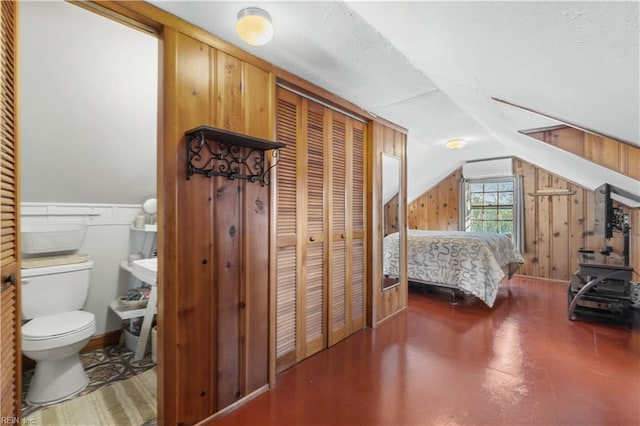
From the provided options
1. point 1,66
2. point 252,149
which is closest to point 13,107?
point 1,66

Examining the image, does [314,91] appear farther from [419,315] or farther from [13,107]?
[419,315]

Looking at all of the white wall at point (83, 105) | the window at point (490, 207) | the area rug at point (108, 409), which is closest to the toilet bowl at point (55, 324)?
the area rug at point (108, 409)

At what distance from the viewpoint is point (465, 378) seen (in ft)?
6.73

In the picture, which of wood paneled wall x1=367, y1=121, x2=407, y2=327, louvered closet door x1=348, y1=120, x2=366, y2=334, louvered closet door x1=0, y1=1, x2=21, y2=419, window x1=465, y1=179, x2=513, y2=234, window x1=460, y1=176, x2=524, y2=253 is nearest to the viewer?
louvered closet door x1=0, y1=1, x2=21, y2=419

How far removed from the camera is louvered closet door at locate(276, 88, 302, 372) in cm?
207

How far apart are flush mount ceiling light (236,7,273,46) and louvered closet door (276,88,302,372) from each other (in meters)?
0.70

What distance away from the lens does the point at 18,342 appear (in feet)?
3.55

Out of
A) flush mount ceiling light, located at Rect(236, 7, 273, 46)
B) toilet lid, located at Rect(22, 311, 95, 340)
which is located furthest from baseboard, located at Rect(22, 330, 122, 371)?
flush mount ceiling light, located at Rect(236, 7, 273, 46)

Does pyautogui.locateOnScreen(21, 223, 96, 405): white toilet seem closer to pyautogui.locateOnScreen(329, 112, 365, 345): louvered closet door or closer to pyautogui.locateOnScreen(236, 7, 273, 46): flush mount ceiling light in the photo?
pyautogui.locateOnScreen(329, 112, 365, 345): louvered closet door

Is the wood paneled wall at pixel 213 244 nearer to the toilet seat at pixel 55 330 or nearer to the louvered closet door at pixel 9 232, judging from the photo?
the louvered closet door at pixel 9 232

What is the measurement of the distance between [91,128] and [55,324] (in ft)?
4.42

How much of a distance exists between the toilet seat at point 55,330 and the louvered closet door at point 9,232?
83 centimetres

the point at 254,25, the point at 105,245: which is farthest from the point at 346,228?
the point at 105,245

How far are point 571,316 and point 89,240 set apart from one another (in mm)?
4849
